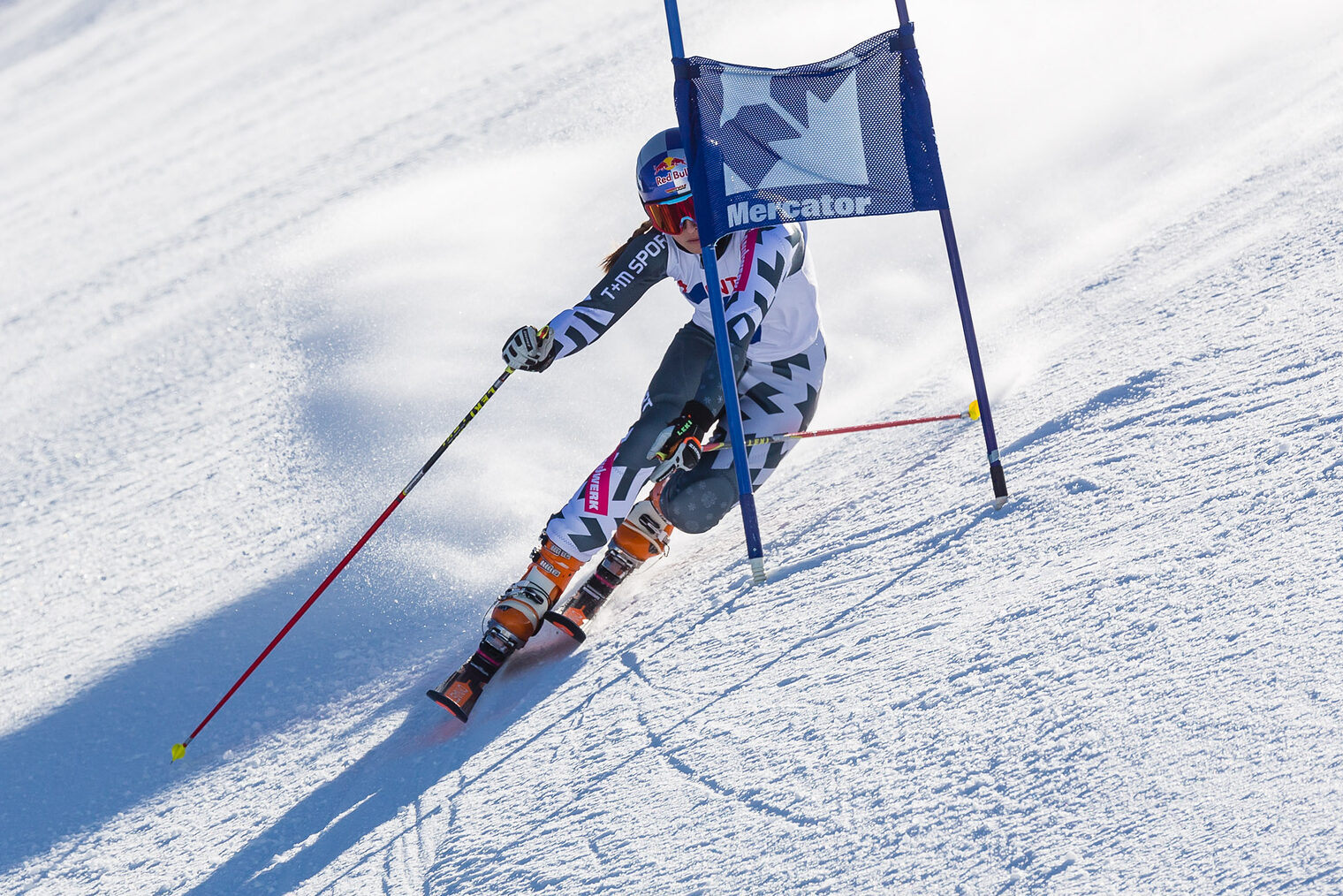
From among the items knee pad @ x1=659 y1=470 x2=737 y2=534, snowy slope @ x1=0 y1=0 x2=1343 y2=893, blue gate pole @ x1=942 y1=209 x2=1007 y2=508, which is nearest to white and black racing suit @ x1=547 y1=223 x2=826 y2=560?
knee pad @ x1=659 y1=470 x2=737 y2=534

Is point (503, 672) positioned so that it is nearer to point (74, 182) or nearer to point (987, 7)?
point (987, 7)

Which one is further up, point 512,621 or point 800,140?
point 800,140

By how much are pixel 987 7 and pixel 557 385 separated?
280 inches

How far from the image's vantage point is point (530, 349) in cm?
472

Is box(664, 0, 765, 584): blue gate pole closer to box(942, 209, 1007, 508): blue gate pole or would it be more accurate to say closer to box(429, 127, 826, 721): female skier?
box(429, 127, 826, 721): female skier

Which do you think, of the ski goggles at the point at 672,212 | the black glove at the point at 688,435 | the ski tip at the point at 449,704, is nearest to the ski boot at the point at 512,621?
the ski tip at the point at 449,704

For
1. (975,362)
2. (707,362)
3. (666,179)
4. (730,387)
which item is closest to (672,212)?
(666,179)

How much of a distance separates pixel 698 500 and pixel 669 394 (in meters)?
0.40

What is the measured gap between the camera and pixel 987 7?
12.0 meters

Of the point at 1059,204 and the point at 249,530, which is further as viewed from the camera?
the point at 1059,204

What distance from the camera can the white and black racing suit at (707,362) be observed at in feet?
14.3

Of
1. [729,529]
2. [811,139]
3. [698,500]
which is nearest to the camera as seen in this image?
[811,139]

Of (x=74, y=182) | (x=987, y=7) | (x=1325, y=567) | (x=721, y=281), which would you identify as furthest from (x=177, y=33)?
(x=1325, y=567)

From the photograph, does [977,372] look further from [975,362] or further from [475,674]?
[475,674]
